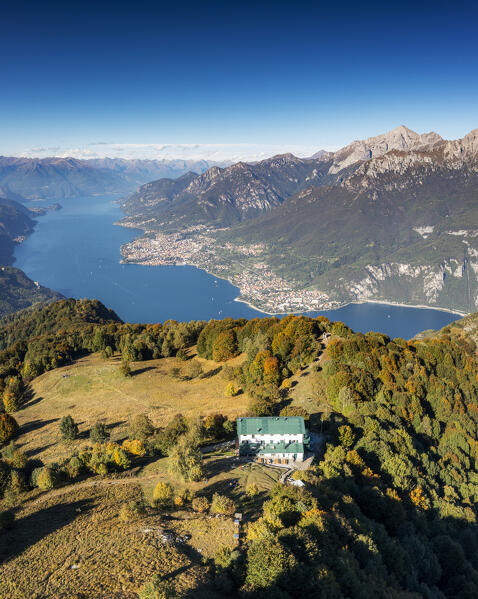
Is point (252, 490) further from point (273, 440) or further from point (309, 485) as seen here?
point (273, 440)

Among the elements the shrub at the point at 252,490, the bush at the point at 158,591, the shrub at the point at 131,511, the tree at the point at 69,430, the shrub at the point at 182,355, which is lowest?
the shrub at the point at 182,355

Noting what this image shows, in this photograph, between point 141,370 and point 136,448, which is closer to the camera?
point 136,448

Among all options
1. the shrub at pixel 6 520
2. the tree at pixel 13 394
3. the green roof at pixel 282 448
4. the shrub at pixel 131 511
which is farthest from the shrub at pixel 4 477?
the tree at pixel 13 394

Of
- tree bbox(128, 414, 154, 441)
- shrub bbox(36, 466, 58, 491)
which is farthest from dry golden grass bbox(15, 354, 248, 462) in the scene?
shrub bbox(36, 466, 58, 491)

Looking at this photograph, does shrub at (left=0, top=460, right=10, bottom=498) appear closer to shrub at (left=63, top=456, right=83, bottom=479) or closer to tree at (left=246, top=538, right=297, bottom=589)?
shrub at (left=63, top=456, right=83, bottom=479)

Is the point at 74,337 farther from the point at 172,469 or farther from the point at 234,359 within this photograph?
the point at 172,469

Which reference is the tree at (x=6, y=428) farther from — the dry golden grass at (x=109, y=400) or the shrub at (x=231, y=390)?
the shrub at (x=231, y=390)

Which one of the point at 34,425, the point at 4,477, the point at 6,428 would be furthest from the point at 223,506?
the point at 34,425
